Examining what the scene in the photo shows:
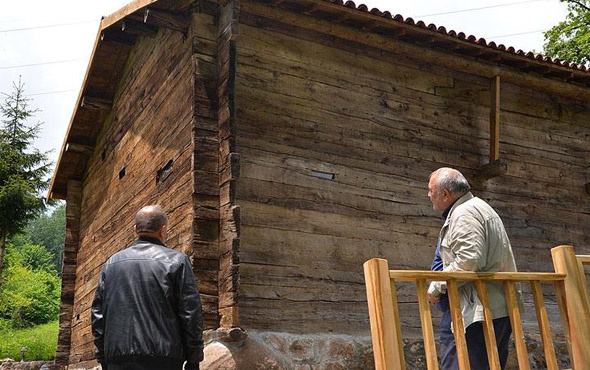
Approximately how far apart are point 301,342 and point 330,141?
2380 mm

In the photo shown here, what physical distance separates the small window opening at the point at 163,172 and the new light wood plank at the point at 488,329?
4.77m

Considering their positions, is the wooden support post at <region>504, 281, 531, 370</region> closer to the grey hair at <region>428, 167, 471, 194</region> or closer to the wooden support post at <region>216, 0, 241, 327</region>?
the grey hair at <region>428, 167, 471, 194</region>

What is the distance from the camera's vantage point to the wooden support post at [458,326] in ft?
10.9

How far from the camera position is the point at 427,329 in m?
3.32

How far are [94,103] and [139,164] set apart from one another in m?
2.48

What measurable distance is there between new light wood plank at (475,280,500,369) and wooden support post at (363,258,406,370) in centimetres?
52

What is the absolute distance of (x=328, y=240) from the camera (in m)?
6.90

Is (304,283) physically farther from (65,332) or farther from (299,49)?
(65,332)

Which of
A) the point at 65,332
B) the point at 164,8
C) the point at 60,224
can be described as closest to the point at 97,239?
the point at 65,332

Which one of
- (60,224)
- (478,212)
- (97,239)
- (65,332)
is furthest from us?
(60,224)

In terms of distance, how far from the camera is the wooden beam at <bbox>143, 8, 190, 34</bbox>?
718 cm

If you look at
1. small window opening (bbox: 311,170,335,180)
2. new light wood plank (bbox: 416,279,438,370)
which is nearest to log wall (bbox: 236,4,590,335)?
small window opening (bbox: 311,170,335,180)

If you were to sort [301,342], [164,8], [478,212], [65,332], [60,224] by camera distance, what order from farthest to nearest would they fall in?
[60,224] < [65,332] < [164,8] < [301,342] < [478,212]

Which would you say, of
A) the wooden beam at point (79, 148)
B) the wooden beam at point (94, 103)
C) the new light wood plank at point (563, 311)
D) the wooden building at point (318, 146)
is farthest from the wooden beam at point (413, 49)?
the wooden beam at point (79, 148)
